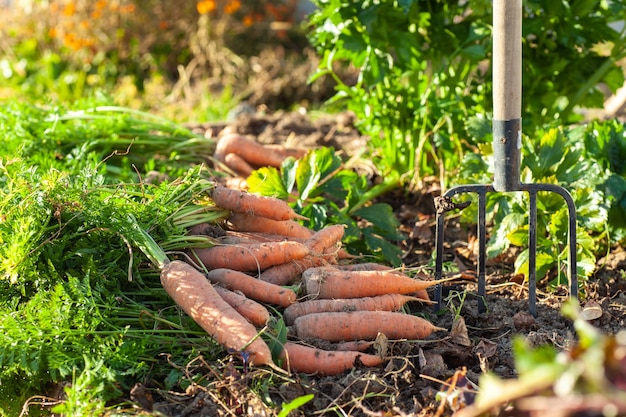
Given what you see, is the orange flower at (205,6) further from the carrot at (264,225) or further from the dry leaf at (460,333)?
the dry leaf at (460,333)

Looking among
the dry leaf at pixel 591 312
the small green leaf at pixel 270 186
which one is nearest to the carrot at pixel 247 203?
the small green leaf at pixel 270 186

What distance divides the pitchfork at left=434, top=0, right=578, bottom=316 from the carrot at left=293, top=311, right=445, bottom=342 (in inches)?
11.6

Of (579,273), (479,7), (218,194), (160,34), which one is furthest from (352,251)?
(160,34)

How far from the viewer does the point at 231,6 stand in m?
7.50

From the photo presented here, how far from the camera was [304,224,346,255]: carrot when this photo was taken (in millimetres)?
2777

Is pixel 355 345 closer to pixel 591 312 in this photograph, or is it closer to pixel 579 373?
pixel 591 312

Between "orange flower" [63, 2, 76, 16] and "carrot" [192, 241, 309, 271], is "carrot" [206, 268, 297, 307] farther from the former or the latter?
"orange flower" [63, 2, 76, 16]

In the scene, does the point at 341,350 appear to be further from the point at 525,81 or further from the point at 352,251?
the point at 525,81

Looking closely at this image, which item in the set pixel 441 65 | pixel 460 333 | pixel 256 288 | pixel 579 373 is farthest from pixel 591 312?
pixel 441 65

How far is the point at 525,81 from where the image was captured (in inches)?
146

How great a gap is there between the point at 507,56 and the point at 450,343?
0.95m

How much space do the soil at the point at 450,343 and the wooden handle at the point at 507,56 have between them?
0.69m

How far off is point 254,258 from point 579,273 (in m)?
1.25

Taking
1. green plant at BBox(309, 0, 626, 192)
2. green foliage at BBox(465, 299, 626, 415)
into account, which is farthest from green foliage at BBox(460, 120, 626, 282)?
green foliage at BBox(465, 299, 626, 415)
